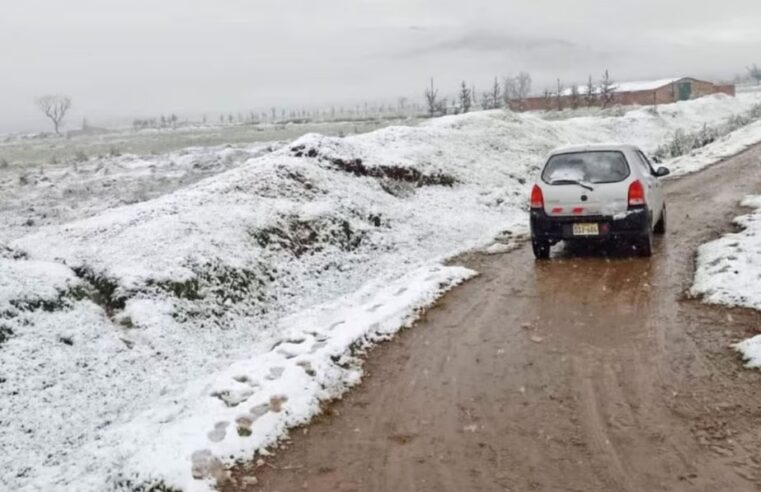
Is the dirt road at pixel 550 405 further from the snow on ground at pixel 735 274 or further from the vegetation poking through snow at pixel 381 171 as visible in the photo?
the vegetation poking through snow at pixel 381 171

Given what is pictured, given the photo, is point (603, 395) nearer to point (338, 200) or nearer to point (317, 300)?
point (317, 300)

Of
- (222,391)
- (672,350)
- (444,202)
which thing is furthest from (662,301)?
(444,202)

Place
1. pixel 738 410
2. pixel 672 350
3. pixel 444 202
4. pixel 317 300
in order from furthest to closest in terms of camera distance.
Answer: pixel 444 202 → pixel 317 300 → pixel 672 350 → pixel 738 410

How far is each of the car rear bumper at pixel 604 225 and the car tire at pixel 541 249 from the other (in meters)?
0.36

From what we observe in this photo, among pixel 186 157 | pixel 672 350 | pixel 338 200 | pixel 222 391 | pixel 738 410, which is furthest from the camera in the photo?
pixel 186 157

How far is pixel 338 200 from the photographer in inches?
531

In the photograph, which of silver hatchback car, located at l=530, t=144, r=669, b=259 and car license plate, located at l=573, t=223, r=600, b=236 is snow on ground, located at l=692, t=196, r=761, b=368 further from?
car license plate, located at l=573, t=223, r=600, b=236

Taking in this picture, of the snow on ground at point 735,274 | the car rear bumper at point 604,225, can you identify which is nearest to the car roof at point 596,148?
the car rear bumper at point 604,225

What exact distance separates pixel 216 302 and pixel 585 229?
220 inches

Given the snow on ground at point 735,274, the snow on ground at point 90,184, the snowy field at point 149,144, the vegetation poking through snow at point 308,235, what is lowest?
the snow on ground at point 735,274

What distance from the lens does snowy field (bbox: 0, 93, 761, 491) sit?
5147 mm

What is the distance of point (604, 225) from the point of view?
31.5 feet

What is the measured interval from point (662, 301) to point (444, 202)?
8706mm

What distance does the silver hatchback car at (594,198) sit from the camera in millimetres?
9539
